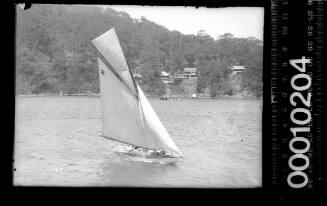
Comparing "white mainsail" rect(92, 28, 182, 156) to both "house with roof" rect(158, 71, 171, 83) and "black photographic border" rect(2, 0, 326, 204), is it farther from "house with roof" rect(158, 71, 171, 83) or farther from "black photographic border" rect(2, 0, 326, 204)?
"black photographic border" rect(2, 0, 326, 204)

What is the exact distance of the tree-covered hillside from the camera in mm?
3508

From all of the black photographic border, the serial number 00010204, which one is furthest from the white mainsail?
the serial number 00010204

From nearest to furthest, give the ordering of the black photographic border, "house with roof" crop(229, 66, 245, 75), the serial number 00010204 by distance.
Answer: the serial number 00010204
the black photographic border
"house with roof" crop(229, 66, 245, 75)

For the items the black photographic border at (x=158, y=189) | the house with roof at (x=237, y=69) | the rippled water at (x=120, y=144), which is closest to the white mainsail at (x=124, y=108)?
the rippled water at (x=120, y=144)

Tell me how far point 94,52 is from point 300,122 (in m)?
1.41

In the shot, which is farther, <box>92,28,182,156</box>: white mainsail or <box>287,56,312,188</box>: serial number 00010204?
<box>92,28,182,156</box>: white mainsail

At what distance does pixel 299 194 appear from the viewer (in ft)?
11.2

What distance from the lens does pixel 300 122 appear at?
335 cm

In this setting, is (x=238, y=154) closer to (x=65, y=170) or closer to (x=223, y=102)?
(x=223, y=102)

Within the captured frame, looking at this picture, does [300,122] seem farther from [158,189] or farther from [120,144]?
[120,144]

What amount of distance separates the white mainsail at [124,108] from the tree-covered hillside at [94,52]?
0.21ft

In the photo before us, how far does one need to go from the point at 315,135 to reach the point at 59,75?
67.0 inches

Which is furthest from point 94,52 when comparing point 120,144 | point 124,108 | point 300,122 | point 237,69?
point 300,122

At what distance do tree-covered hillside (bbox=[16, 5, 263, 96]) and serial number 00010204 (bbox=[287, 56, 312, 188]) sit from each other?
0.27 metres
